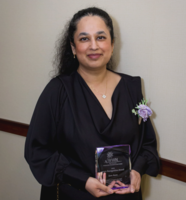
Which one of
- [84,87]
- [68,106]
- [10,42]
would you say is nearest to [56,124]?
[68,106]

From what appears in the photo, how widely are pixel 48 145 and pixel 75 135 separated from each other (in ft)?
0.73

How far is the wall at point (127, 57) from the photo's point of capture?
136 centimetres

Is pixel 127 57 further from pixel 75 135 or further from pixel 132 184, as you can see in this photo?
pixel 132 184

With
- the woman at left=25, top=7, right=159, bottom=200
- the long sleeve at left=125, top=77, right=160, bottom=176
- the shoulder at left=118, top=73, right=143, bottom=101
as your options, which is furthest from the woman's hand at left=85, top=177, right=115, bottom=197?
the shoulder at left=118, top=73, right=143, bottom=101

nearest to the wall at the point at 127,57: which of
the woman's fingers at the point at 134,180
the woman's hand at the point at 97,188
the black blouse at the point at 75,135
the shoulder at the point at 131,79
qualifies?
the shoulder at the point at 131,79

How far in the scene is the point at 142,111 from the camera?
133 centimetres

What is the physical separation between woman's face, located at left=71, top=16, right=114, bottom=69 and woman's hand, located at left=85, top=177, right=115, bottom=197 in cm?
68

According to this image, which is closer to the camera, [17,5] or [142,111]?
[142,111]

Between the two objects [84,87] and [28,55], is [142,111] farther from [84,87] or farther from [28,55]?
[28,55]

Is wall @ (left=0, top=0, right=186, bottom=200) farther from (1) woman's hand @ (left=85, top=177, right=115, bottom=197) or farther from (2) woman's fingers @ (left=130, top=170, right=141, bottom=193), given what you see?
(1) woman's hand @ (left=85, top=177, right=115, bottom=197)

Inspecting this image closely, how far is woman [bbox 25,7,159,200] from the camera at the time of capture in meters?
1.25

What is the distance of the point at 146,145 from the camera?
1.44 m

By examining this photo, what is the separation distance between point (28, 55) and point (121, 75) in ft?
2.96

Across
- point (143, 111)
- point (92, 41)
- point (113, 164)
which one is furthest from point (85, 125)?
point (92, 41)
